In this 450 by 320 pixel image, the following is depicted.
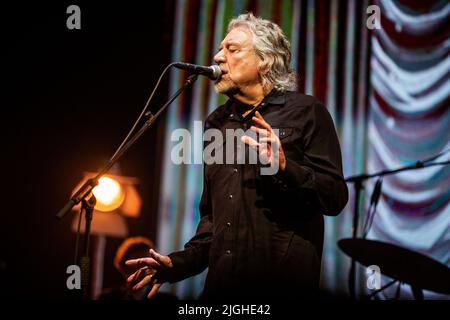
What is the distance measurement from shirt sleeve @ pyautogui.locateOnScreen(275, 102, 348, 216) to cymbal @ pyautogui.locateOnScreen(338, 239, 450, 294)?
1.15 m

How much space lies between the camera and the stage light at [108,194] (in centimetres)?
481

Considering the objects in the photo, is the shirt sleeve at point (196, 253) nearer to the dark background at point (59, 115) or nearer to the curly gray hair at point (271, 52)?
the curly gray hair at point (271, 52)

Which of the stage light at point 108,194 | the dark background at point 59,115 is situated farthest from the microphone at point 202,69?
the dark background at point 59,115

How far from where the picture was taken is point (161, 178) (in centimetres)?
450

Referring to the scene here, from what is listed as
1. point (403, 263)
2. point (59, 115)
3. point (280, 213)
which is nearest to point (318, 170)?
point (280, 213)

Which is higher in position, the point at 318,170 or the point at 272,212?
the point at 318,170

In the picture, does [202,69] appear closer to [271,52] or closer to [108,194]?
[271,52]

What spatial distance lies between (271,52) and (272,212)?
0.80 metres

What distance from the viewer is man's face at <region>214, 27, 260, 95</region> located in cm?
250

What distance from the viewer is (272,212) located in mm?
2250

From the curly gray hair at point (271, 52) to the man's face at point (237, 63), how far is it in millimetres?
31

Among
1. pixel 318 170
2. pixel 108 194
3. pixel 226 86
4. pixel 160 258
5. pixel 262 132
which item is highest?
pixel 226 86

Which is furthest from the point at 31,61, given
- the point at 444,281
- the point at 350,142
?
the point at 444,281
